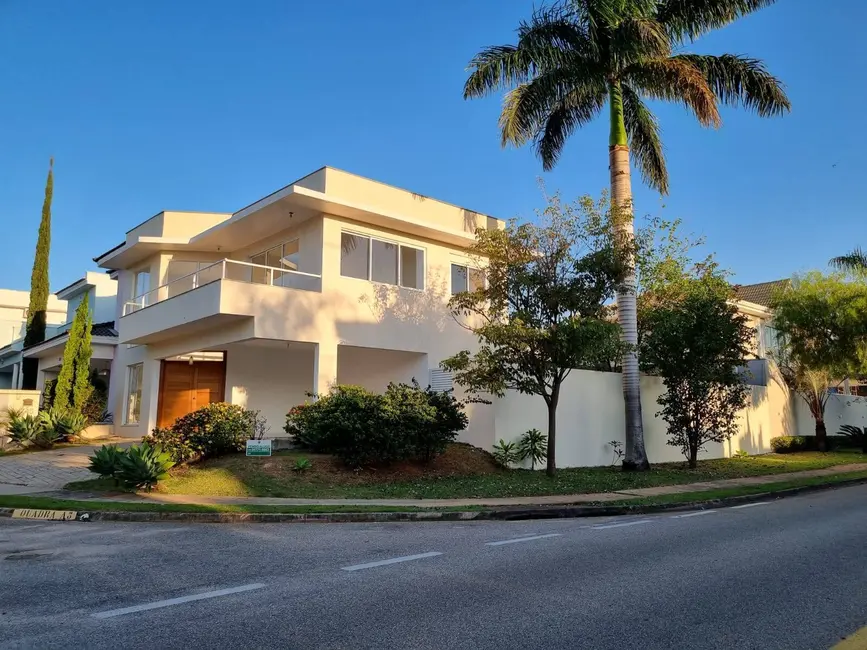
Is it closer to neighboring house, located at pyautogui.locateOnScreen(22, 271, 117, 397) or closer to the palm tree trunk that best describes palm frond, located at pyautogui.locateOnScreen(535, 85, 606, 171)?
the palm tree trunk

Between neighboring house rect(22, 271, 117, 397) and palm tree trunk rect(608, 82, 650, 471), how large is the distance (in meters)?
18.1

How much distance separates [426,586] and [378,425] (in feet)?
28.0

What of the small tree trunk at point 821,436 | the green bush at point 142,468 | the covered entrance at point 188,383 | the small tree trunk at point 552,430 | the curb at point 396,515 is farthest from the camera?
the small tree trunk at point 821,436

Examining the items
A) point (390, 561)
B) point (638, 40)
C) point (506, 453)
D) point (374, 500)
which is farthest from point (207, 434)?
point (638, 40)

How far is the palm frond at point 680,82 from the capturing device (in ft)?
56.9

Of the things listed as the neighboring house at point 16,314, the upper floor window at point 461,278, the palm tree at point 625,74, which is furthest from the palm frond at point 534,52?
the neighboring house at point 16,314

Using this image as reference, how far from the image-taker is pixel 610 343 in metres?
15.0

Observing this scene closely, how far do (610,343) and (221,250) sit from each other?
44.7 ft

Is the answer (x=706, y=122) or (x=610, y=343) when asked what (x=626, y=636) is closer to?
(x=610, y=343)

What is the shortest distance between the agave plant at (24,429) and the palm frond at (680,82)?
19.7 metres

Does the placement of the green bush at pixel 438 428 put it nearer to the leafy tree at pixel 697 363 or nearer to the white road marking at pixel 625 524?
the white road marking at pixel 625 524

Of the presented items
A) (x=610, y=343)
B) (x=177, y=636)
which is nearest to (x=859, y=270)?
(x=610, y=343)


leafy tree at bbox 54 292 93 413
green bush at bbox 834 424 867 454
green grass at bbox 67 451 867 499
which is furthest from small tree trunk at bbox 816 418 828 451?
leafy tree at bbox 54 292 93 413

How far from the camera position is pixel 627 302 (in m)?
17.4
